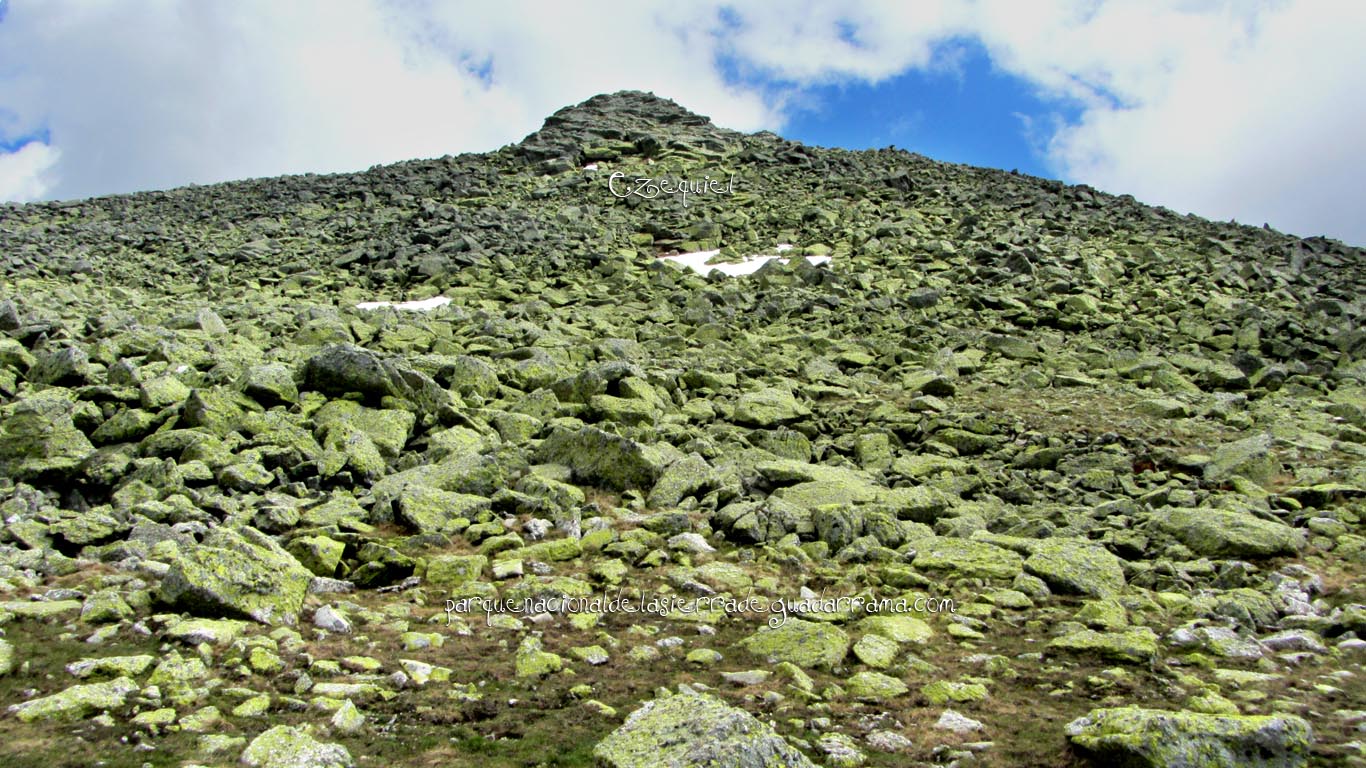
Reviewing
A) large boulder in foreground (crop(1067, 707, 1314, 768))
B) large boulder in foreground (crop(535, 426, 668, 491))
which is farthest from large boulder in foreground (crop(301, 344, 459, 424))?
large boulder in foreground (crop(1067, 707, 1314, 768))

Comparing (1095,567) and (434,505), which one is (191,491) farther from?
(1095,567)

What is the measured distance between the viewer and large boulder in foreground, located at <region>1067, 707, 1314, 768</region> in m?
5.83

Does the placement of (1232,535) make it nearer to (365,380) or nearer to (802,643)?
(802,643)

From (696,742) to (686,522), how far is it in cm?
588

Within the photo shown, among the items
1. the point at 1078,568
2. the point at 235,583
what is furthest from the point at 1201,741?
the point at 235,583

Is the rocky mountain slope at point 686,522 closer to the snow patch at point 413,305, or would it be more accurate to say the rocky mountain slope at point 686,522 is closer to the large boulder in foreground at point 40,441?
the large boulder in foreground at point 40,441

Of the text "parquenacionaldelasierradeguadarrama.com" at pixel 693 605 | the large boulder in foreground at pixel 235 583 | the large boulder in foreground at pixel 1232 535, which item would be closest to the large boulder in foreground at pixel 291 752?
the large boulder in foreground at pixel 235 583

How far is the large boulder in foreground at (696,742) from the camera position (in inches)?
218

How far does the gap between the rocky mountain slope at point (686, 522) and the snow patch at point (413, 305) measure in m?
0.66

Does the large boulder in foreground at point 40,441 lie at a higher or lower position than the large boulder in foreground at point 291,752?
higher

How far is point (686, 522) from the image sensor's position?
37.9 feet

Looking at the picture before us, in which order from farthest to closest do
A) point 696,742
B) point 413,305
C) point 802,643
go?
1. point 413,305
2. point 802,643
3. point 696,742

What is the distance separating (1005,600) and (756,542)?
320cm

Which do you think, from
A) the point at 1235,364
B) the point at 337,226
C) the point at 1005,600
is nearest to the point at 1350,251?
the point at 1235,364
